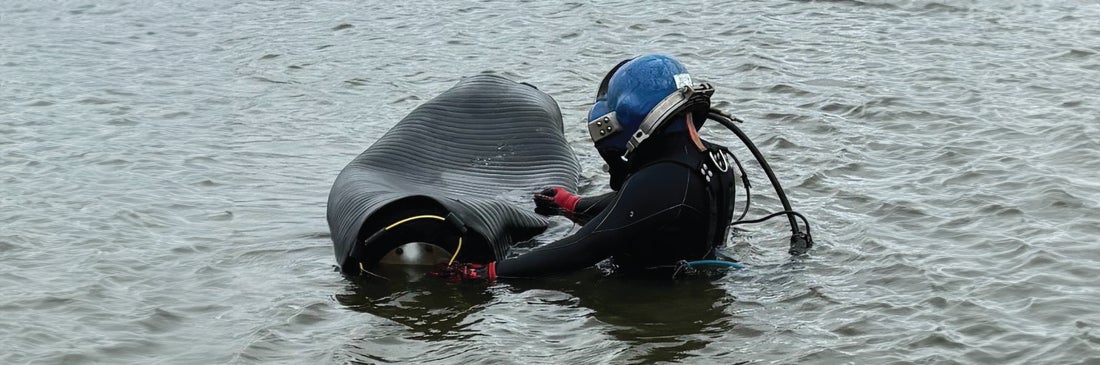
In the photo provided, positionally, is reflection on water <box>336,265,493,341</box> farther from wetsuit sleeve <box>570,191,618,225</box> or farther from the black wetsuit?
wetsuit sleeve <box>570,191,618,225</box>

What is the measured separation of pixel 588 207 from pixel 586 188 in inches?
39.1

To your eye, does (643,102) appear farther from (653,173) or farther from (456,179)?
(456,179)

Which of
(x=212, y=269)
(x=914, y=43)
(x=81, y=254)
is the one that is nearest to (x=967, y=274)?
(x=212, y=269)

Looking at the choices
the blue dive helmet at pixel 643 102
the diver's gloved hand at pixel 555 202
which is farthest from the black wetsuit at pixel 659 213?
the diver's gloved hand at pixel 555 202

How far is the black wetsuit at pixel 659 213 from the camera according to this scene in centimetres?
565

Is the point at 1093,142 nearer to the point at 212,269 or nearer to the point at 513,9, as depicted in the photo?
the point at 212,269

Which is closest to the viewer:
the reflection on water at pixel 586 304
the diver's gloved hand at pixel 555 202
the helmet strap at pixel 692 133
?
the reflection on water at pixel 586 304

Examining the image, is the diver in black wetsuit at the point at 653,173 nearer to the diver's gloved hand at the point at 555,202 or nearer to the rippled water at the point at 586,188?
the rippled water at the point at 586,188

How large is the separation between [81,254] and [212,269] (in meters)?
0.83

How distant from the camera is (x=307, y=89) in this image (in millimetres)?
11539

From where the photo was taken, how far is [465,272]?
6113mm

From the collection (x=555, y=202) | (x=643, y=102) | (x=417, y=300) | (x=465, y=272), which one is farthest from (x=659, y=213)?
(x=555, y=202)

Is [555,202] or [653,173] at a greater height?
[653,173]

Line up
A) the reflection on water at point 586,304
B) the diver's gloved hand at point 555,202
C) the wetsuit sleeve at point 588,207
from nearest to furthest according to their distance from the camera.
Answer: the reflection on water at point 586,304 → the wetsuit sleeve at point 588,207 → the diver's gloved hand at point 555,202
